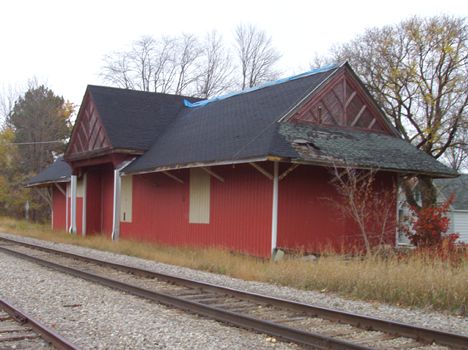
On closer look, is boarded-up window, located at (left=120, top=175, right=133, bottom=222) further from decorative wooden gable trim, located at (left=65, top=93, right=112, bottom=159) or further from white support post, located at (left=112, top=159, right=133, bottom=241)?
decorative wooden gable trim, located at (left=65, top=93, right=112, bottom=159)

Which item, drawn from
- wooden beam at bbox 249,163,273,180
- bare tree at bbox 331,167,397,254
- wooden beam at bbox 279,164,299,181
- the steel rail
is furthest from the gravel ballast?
bare tree at bbox 331,167,397,254

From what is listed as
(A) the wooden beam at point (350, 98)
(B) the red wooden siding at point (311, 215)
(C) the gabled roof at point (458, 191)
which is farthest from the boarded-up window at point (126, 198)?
(C) the gabled roof at point (458, 191)

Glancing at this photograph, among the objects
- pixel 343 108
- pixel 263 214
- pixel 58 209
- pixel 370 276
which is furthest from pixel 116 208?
pixel 370 276

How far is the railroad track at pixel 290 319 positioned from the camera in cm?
616

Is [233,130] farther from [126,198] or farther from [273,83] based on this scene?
[126,198]

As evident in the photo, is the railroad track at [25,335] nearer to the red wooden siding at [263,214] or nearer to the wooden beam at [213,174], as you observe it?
the red wooden siding at [263,214]

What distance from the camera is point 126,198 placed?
2356 cm

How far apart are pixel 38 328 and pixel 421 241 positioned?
11522 mm

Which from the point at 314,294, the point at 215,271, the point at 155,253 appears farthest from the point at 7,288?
the point at 155,253

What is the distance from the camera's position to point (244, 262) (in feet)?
45.4

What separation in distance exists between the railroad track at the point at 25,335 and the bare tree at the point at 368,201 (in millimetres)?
9200

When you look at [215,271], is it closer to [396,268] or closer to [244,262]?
[244,262]

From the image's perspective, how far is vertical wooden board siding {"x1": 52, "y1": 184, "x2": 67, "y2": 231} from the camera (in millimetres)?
32250

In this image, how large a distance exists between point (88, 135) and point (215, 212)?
10.5 meters
